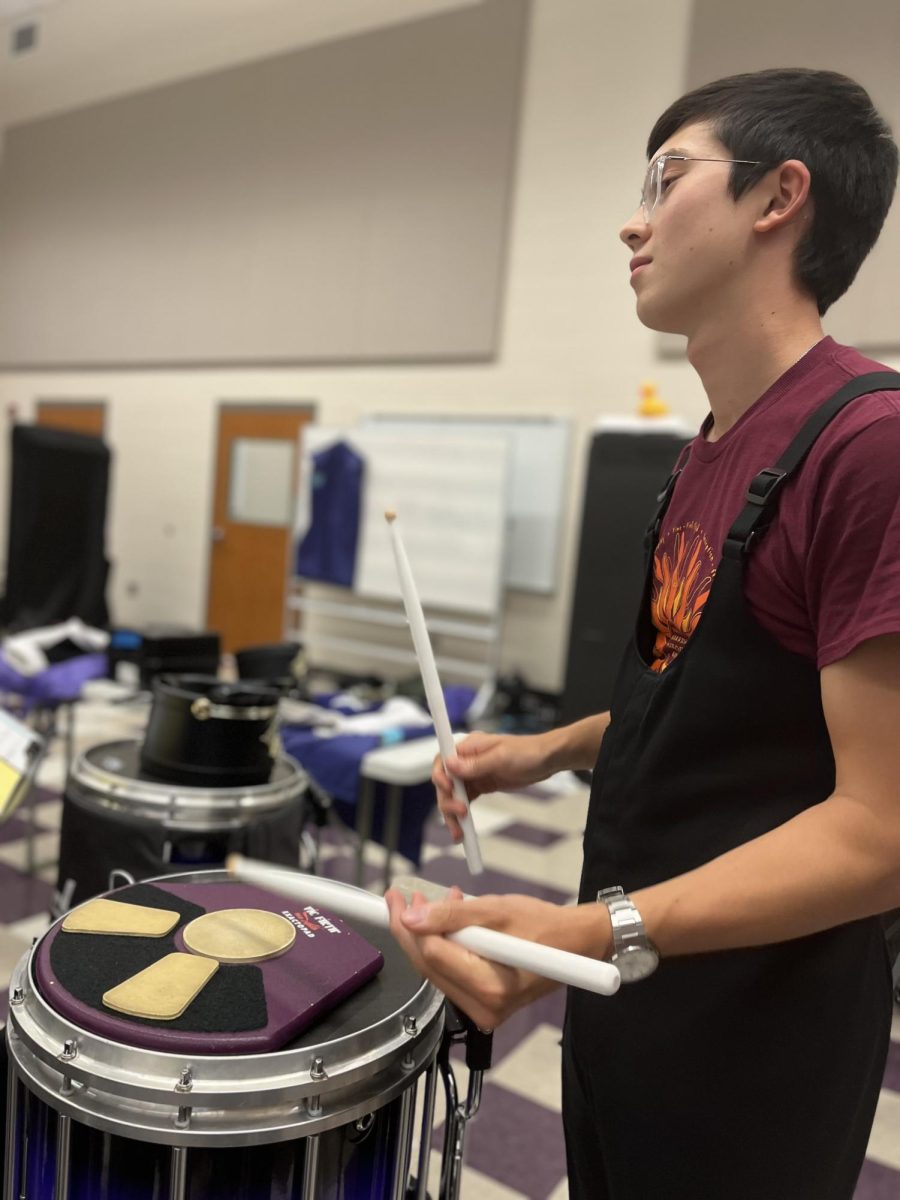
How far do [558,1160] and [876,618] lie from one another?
58.3 inches

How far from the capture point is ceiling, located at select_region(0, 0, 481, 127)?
5.86 meters

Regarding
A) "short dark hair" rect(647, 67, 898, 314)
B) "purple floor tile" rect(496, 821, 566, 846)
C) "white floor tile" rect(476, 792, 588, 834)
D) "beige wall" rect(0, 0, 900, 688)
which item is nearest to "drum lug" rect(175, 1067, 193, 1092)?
"short dark hair" rect(647, 67, 898, 314)

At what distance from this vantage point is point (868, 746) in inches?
21.8

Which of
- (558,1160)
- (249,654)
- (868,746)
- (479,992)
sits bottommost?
(558,1160)

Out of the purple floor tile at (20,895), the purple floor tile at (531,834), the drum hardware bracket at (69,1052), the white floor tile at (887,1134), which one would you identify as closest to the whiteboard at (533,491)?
the purple floor tile at (531,834)

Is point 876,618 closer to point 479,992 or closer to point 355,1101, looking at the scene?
point 479,992

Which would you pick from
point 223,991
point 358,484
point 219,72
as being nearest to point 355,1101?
point 223,991

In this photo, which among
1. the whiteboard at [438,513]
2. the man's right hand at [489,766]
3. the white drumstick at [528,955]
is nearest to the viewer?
the white drumstick at [528,955]

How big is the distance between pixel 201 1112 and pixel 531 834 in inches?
111

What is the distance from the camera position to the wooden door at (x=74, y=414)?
7.48 metres

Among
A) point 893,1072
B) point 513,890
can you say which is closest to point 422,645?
point 893,1072

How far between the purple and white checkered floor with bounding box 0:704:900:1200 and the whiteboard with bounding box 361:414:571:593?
5.00 ft

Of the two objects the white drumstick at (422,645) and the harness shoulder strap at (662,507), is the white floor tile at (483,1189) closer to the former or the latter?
the white drumstick at (422,645)

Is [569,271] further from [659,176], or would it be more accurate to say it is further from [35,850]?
[659,176]
